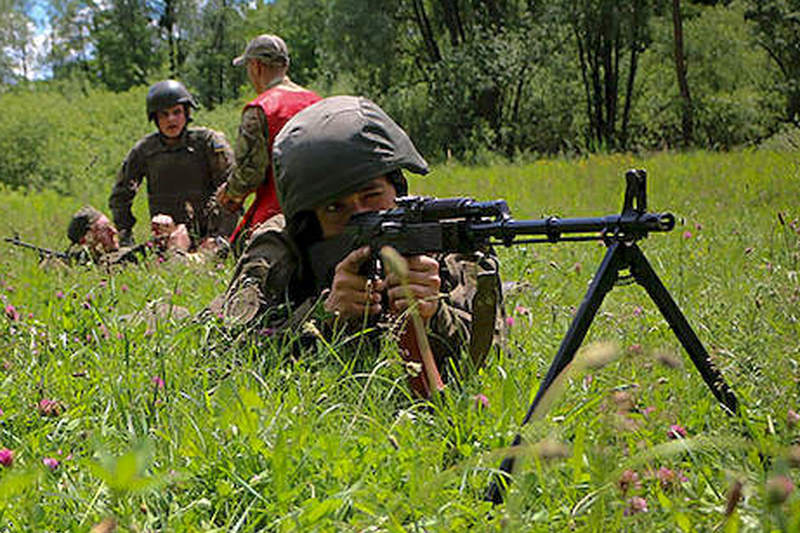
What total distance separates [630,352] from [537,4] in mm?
26100

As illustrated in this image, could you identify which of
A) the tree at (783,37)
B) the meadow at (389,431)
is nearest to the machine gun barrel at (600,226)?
the meadow at (389,431)

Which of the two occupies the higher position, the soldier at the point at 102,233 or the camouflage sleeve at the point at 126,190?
the camouflage sleeve at the point at 126,190

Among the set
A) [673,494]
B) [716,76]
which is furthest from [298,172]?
[716,76]

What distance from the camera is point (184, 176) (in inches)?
311

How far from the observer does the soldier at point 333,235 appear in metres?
2.58

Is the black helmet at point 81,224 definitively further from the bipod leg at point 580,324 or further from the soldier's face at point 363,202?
the bipod leg at point 580,324

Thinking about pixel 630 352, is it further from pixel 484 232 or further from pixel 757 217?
pixel 757 217

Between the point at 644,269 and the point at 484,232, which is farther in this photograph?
the point at 484,232

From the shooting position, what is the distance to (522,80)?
25625 millimetres

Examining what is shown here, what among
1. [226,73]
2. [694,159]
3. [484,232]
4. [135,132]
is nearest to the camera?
[484,232]

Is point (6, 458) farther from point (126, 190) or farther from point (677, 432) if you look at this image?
point (126, 190)

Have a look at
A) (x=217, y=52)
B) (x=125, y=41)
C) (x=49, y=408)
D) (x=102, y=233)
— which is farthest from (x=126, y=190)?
(x=125, y=41)

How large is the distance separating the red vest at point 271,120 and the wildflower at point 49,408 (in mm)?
3179

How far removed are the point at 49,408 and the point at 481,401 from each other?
1.25 meters
